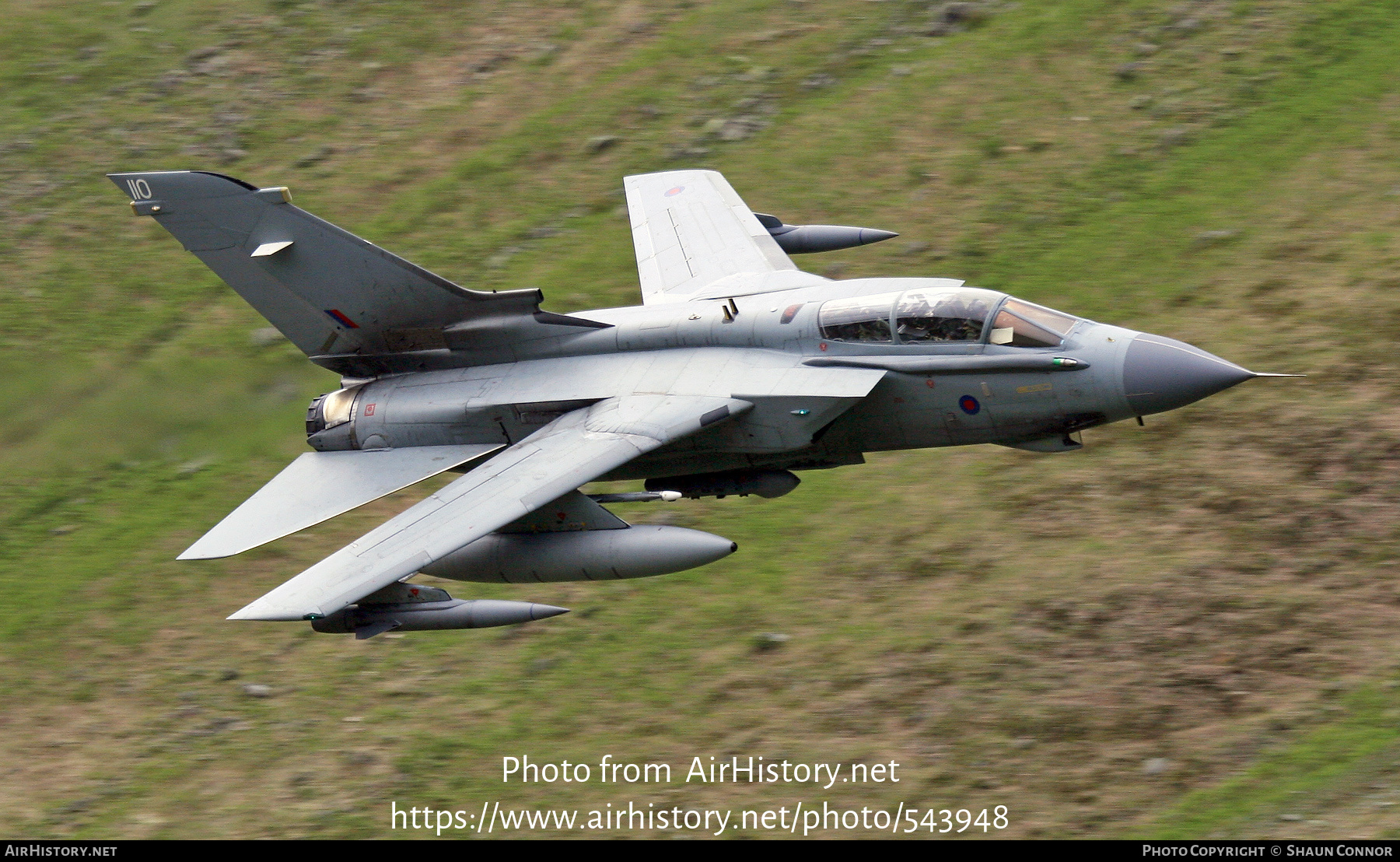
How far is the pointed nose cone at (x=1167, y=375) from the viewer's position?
1666cm

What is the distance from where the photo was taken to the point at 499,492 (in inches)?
671

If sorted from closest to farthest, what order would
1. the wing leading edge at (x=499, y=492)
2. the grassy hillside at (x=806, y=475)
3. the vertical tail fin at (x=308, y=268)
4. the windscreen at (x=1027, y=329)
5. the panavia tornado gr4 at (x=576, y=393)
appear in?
the wing leading edge at (x=499, y=492) < the panavia tornado gr4 at (x=576, y=393) < the windscreen at (x=1027, y=329) < the grassy hillside at (x=806, y=475) < the vertical tail fin at (x=308, y=268)

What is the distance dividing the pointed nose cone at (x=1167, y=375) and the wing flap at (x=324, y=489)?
792 cm

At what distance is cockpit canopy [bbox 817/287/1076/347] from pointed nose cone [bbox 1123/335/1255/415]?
890mm

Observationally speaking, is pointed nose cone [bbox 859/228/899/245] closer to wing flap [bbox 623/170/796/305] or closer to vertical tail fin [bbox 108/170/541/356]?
wing flap [bbox 623/170/796/305]

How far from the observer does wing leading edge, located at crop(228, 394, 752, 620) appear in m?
15.9

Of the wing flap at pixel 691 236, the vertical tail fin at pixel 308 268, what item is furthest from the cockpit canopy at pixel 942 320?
the vertical tail fin at pixel 308 268

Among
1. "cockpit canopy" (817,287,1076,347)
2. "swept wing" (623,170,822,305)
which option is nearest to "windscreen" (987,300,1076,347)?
"cockpit canopy" (817,287,1076,347)

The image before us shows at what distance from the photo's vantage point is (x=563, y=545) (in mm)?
17484

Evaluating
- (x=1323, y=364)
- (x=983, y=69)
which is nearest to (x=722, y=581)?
(x=1323, y=364)

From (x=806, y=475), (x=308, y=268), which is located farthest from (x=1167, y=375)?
(x=308, y=268)

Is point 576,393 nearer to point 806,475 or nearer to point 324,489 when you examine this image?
point 324,489

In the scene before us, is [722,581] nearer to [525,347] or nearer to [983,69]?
[525,347]

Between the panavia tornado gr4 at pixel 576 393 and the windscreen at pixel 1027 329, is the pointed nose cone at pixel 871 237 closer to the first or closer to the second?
the panavia tornado gr4 at pixel 576 393
